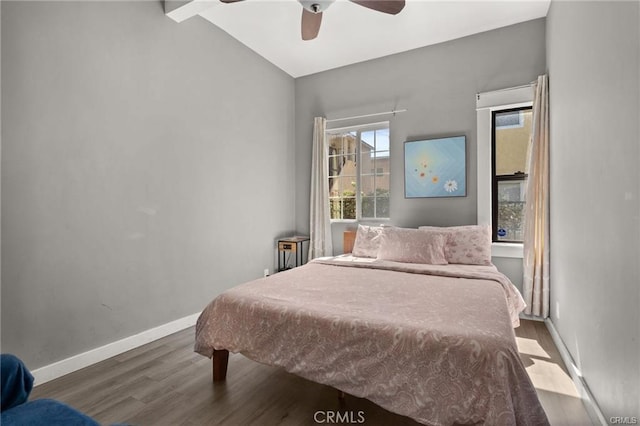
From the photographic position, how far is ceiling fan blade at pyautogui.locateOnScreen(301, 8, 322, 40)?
91.4 inches

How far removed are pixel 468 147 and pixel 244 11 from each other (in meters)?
2.71

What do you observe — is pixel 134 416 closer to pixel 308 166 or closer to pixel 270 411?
pixel 270 411

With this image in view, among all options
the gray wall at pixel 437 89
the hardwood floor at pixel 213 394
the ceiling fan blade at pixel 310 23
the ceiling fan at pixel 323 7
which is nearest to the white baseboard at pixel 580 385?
the hardwood floor at pixel 213 394

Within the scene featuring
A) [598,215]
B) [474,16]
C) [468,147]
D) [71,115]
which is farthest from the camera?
[468,147]

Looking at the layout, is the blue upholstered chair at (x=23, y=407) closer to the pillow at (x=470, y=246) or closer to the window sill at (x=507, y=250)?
the pillow at (x=470, y=246)

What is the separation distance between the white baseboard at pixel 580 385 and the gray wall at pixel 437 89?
0.90 m

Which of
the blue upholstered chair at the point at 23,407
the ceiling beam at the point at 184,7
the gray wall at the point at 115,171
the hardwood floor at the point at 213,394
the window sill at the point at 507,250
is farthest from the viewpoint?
the window sill at the point at 507,250

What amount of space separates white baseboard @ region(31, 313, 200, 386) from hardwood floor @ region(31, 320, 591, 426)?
47 mm

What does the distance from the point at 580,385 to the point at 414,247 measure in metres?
1.51

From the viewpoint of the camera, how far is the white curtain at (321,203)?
4.26 meters

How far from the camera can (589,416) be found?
5.41 ft

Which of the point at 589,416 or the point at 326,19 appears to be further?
the point at 326,19

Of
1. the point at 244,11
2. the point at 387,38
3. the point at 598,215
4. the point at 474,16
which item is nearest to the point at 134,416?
the point at 598,215
